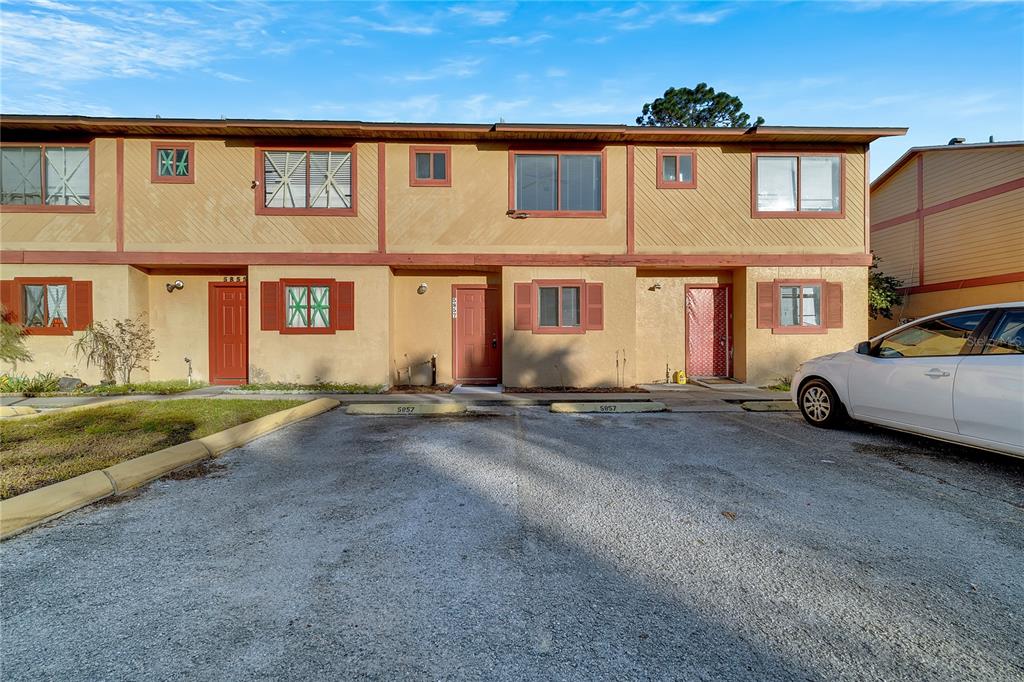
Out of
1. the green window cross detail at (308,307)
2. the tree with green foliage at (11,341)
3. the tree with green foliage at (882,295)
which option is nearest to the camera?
the tree with green foliage at (11,341)

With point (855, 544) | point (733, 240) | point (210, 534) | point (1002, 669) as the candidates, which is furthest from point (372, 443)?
point (733, 240)

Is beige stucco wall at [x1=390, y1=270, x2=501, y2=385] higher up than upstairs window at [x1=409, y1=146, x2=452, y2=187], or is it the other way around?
upstairs window at [x1=409, y1=146, x2=452, y2=187]

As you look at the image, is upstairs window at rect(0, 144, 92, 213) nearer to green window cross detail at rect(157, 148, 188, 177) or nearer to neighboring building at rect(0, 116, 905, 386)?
neighboring building at rect(0, 116, 905, 386)

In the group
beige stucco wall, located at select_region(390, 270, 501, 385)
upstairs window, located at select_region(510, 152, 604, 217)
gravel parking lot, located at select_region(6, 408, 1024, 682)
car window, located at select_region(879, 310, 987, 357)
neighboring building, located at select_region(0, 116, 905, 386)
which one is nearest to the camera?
gravel parking lot, located at select_region(6, 408, 1024, 682)

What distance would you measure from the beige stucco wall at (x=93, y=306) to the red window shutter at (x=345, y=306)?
4.56m

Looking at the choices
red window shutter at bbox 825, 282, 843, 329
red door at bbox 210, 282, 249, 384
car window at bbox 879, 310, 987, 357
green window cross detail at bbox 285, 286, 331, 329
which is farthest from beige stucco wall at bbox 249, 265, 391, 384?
red window shutter at bbox 825, 282, 843, 329

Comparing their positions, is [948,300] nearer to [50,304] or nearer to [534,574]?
[534,574]

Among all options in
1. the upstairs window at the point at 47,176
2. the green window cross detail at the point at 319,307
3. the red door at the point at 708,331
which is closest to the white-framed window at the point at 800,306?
the red door at the point at 708,331

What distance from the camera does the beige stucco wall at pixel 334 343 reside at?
1065cm

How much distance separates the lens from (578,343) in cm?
1085

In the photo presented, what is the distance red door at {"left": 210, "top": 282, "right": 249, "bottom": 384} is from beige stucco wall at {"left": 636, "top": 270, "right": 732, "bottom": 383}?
374 inches

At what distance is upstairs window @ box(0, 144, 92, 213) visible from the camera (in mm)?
10469

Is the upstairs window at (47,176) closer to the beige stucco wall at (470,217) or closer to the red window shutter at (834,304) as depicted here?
the beige stucco wall at (470,217)

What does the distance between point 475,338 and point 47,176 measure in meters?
10.1
